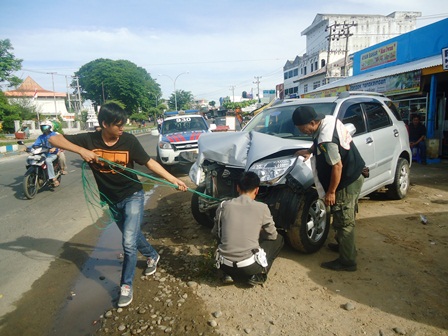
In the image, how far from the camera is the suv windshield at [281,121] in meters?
4.33

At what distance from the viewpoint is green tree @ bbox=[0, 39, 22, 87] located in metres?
35.0

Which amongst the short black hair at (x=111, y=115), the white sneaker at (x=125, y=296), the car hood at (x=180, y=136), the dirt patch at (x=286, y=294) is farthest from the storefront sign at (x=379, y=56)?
the white sneaker at (x=125, y=296)

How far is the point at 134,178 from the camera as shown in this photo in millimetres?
3160

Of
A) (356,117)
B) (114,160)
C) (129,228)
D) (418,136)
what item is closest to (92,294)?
(129,228)

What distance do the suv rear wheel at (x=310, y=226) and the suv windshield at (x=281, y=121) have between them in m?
0.95

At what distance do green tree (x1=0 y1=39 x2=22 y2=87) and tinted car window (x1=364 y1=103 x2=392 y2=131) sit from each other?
41961 mm

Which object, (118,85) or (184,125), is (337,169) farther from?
(118,85)

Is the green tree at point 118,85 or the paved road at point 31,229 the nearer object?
the paved road at point 31,229

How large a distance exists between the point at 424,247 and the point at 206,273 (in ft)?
9.07

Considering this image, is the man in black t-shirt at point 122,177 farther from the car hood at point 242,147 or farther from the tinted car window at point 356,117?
the tinted car window at point 356,117

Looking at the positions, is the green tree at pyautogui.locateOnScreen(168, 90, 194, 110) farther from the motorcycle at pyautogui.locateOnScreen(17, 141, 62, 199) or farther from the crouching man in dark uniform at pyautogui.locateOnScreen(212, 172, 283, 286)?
the crouching man in dark uniform at pyautogui.locateOnScreen(212, 172, 283, 286)

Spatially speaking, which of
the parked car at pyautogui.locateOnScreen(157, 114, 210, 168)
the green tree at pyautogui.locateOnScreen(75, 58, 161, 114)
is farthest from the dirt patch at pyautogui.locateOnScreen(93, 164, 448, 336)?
the green tree at pyautogui.locateOnScreen(75, 58, 161, 114)

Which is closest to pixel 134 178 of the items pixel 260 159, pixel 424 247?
pixel 260 159

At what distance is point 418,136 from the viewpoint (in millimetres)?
9820
